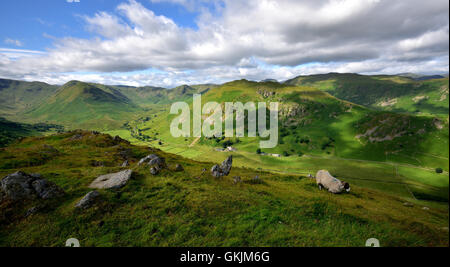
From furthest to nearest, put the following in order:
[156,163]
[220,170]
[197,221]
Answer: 1. [220,170]
2. [156,163]
3. [197,221]

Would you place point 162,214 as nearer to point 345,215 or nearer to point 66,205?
point 66,205

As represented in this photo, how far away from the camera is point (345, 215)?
2164cm

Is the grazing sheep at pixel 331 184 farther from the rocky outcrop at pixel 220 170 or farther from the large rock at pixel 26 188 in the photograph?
Answer: the large rock at pixel 26 188

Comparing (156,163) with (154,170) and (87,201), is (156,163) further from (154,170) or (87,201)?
(87,201)

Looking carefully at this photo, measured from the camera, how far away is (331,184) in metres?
35.2

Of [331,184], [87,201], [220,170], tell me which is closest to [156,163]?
[220,170]

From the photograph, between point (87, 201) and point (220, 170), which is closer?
point (87, 201)

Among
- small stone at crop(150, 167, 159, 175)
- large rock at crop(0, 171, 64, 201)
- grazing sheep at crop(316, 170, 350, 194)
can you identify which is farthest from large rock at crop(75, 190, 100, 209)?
grazing sheep at crop(316, 170, 350, 194)

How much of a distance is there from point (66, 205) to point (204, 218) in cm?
1519

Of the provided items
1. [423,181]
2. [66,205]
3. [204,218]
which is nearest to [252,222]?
[204,218]

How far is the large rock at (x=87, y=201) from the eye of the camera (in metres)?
18.7

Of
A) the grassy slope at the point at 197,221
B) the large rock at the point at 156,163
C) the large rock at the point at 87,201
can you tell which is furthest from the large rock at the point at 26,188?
the large rock at the point at 156,163

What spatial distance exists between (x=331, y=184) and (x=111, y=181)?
38.9 m

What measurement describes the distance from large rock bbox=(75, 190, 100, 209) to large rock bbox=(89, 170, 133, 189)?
2.96 metres
